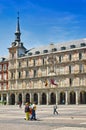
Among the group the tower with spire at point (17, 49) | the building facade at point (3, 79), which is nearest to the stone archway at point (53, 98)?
the building facade at point (3, 79)

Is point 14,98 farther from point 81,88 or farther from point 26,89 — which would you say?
point 81,88

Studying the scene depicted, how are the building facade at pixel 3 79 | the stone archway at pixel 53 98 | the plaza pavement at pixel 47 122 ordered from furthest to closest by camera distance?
the building facade at pixel 3 79 → the stone archway at pixel 53 98 → the plaza pavement at pixel 47 122

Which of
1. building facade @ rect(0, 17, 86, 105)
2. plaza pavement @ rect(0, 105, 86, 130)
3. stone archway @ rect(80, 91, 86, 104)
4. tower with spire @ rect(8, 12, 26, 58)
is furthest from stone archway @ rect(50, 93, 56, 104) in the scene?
plaza pavement @ rect(0, 105, 86, 130)

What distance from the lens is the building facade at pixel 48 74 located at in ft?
280

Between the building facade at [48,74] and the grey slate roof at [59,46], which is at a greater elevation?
the grey slate roof at [59,46]

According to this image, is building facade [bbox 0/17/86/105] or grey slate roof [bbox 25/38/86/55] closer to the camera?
building facade [bbox 0/17/86/105]

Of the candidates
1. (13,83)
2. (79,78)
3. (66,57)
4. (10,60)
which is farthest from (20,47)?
(79,78)

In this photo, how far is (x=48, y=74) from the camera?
300ft

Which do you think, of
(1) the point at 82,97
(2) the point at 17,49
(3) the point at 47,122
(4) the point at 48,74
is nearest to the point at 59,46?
(4) the point at 48,74

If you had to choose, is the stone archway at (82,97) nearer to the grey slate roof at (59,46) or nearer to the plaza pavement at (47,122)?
the grey slate roof at (59,46)

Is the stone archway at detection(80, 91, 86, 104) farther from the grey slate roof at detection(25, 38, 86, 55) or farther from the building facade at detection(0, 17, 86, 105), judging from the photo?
the grey slate roof at detection(25, 38, 86, 55)

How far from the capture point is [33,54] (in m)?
97.7

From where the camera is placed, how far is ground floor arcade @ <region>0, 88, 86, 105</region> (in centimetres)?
8582

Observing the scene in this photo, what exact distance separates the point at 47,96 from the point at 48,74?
21.6ft
